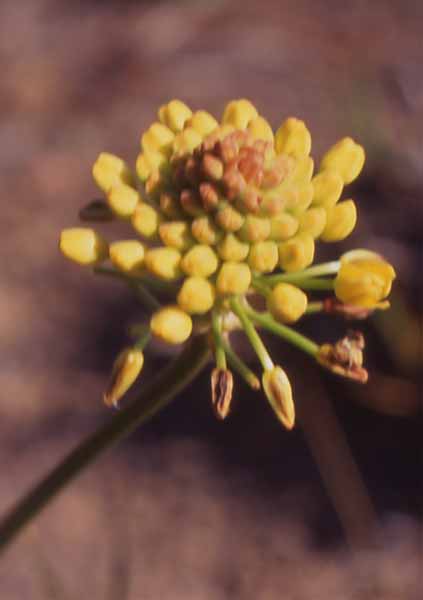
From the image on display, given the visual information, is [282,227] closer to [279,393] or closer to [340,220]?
[340,220]

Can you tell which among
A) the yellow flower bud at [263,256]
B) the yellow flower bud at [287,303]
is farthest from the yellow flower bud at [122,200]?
the yellow flower bud at [287,303]

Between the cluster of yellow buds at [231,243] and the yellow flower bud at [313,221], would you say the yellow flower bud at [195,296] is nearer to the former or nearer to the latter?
the cluster of yellow buds at [231,243]

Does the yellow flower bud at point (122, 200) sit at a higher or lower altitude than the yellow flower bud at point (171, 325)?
higher

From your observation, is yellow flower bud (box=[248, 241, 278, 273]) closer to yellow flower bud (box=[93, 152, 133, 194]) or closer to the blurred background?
yellow flower bud (box=[93, 152, 133, 194])

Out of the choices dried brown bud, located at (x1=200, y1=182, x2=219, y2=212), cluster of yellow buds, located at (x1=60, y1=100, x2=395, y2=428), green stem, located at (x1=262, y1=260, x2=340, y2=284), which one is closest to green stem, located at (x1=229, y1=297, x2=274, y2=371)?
cluster of yellow buds, located at (x1=60, y1=100, x2=395, y2=428)

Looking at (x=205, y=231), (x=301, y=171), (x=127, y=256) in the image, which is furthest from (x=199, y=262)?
(x=301, y=171)

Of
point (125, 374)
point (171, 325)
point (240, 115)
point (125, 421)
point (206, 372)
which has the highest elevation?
point (240, 115)

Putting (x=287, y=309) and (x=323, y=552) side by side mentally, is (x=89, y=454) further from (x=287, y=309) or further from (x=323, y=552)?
(x=323, y=552)
